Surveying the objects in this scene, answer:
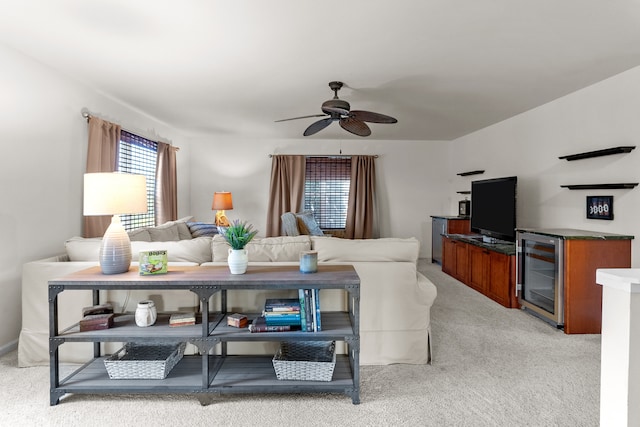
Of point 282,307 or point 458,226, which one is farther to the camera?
point 458,226

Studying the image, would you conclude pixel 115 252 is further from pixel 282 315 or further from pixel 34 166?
pixel 34 166

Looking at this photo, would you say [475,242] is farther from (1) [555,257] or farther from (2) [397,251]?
(2) [397,251]

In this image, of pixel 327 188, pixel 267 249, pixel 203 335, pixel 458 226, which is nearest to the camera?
pixel 203 335

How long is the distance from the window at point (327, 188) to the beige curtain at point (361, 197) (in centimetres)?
18

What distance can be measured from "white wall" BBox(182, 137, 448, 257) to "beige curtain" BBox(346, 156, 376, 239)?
0.23 m

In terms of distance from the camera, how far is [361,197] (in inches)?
262

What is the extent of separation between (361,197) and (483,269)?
286 centimetres

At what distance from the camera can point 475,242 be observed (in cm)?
446

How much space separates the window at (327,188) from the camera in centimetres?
677

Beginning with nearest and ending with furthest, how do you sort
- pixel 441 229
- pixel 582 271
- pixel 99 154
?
pixel 582 271 < pixel 99 154 < pixel 441 229

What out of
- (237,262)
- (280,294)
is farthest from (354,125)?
(237,262)

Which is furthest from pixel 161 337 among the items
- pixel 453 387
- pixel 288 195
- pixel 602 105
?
pixel 288 195

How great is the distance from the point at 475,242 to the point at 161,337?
3.88m

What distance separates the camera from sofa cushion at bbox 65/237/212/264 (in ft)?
Answer: 8.16
